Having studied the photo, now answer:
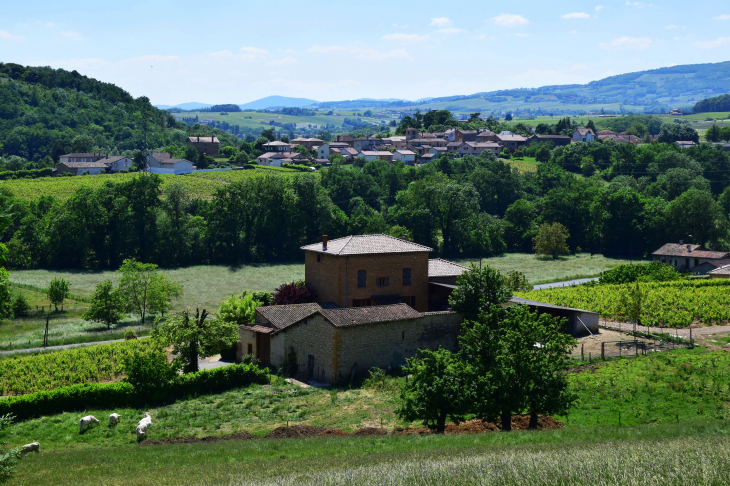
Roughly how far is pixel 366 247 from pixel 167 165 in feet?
301

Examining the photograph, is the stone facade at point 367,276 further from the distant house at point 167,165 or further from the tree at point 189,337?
the distant house at point 167,165

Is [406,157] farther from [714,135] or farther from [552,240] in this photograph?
[714,135]

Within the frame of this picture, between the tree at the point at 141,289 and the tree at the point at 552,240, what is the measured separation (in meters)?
56.1

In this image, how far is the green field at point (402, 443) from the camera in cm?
1351

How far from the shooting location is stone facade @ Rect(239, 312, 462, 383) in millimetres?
32844

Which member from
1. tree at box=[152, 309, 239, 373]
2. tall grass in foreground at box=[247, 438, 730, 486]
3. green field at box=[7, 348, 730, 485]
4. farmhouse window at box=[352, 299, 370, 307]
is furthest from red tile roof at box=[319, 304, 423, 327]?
tall grass in foreground at box=[247, 438, 730, 486]

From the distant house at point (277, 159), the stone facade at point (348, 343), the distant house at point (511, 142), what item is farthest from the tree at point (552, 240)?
the distant house at point (511, 142)

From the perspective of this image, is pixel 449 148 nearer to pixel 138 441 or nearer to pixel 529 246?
pixel 529 246

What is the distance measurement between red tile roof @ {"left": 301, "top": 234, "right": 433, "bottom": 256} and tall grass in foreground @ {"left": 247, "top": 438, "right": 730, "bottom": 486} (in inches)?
1052

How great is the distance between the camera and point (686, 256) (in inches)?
2874

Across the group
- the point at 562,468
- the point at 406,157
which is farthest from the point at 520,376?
the point at 406,157

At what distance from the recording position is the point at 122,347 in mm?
37750

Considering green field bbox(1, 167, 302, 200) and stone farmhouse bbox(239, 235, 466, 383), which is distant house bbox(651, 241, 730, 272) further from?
green field bbox(1, 167, 302, 200)

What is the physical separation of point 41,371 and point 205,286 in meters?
33.5
